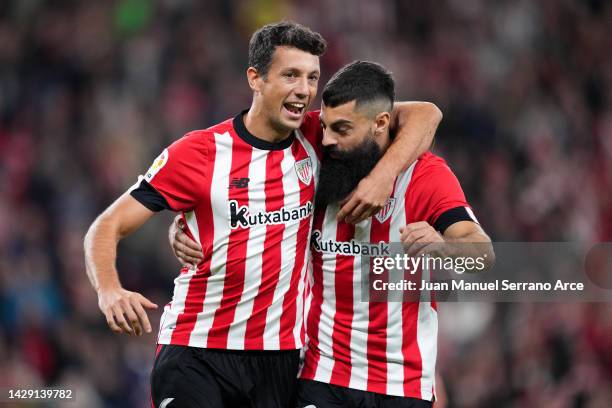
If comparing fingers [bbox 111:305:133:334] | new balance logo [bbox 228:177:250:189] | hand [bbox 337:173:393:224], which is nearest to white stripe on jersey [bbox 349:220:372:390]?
hand [bbox 337:173:393:224]

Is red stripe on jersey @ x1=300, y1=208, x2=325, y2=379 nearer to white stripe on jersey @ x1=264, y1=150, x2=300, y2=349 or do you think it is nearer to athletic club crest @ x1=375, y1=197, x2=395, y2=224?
white stripe on jersey @ x1=264, y1=150, x2=300, y2=349

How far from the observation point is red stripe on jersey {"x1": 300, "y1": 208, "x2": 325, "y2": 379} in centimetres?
435

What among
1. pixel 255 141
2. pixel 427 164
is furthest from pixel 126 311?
pixel 427 164

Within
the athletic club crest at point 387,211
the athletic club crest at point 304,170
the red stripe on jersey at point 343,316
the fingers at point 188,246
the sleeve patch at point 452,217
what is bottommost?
the red stripe on jersey at point 343,316

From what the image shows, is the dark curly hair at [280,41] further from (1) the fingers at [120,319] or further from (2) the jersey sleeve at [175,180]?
(1) the fingers at [120,319]

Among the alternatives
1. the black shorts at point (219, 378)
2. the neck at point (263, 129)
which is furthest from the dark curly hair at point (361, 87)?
the black shorts at point (219, 378)

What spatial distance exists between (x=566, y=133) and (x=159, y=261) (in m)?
4.04

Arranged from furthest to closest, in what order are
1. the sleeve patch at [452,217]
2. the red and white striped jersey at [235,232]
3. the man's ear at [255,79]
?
the man's ear at [255,79] < the red and white striped jersey at [235,232] < the sleeve patch at [452,217]

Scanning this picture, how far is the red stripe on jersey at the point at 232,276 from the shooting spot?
13.7 ft

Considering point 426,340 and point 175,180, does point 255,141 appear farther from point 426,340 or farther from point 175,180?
point 426,340

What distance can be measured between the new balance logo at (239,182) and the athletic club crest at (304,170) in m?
0.23

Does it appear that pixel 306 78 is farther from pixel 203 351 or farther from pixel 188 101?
pixel 188 101

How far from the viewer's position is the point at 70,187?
363 inches

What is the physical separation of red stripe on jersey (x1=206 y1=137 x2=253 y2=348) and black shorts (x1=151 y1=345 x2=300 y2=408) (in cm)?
7
